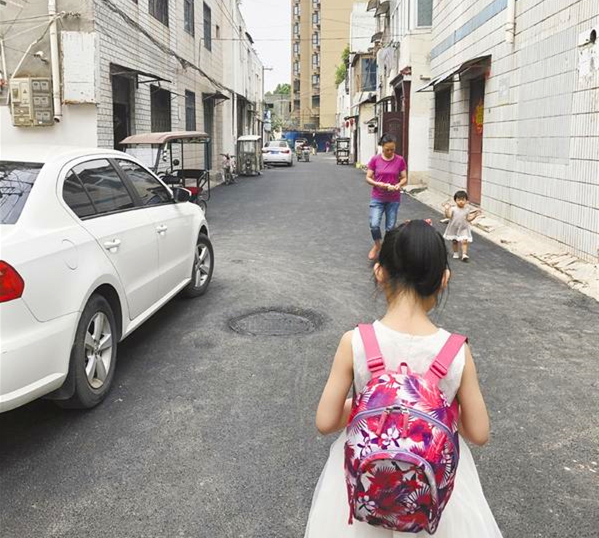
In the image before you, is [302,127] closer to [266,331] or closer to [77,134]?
[77,134]

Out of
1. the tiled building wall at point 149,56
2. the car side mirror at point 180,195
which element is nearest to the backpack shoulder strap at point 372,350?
the car side mirror at point 180,195

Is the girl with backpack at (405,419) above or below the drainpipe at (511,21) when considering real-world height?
below

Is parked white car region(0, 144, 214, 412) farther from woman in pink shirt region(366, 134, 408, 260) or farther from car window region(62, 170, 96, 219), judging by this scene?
woman in pink shirt region(366, 134, 408, 260)

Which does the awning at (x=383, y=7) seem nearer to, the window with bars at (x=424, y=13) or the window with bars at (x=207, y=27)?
the window with bars at (x=424, y=13)

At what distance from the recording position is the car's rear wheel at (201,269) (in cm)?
689

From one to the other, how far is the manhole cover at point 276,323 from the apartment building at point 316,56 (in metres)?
82.7

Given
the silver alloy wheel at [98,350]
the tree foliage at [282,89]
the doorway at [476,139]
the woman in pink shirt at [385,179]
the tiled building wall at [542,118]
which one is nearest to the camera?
the silver alloy wheel at [98,350]

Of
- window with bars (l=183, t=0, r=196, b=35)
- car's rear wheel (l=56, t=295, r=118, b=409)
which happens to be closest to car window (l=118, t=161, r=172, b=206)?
car's rear wheel (l=56, t=295, r=118, b=409)

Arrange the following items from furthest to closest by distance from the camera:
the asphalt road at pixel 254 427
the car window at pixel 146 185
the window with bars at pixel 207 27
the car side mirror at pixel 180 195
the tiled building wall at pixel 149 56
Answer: the window with bars at pixel 207 27
the tiled building wall at pixel 149 56
the car side mirror at pixel 180 195
the car window at pixel 146 185
the asphalt road at pixel 254 427

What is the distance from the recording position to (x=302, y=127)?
9488cm

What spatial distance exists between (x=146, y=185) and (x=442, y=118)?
1480 centimetres

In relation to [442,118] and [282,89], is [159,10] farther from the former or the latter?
[282,89]

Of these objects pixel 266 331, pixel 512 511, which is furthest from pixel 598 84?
pixel 512 511

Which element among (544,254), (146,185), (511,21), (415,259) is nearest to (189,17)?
(511,21)
